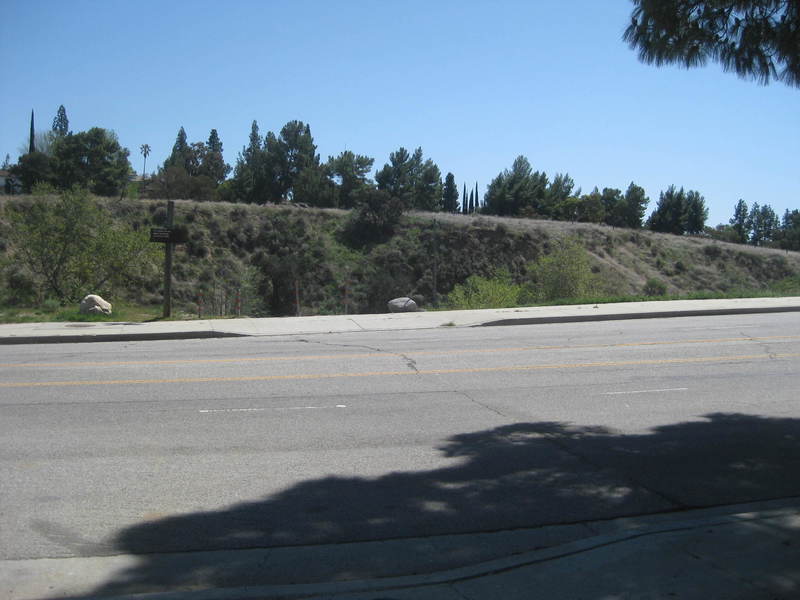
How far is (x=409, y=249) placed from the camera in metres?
49.2

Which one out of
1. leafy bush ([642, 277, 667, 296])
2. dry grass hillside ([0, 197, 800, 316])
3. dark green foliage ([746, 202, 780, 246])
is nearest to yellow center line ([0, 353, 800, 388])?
dry grass hillside ([0, 197, 800, 316])

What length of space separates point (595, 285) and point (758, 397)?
30671mm

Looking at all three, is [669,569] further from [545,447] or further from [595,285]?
[595,285]

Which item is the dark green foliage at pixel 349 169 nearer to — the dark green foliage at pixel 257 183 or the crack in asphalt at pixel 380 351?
the dark green foliage at pixel 257 183

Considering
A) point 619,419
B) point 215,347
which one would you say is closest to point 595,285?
point 215,347

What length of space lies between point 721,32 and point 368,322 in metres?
12.4

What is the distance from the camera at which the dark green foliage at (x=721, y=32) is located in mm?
7605

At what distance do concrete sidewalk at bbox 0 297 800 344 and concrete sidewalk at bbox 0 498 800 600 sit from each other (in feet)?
40.1

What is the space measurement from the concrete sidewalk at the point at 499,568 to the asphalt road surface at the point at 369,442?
0.74 ft

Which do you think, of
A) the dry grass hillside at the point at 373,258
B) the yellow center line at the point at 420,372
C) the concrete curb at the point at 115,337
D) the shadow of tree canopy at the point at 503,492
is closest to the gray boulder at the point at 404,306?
the concrete curb at the point at 115,337

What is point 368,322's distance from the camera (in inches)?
749

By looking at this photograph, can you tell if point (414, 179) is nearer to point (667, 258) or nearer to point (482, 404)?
point (667, 258)

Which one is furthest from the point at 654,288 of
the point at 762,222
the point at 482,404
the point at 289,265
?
the point at 762,222

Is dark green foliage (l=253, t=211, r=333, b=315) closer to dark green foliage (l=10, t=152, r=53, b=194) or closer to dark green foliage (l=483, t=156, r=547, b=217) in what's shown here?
dark green foliage (l=10, t=152, r=53, b=194)
